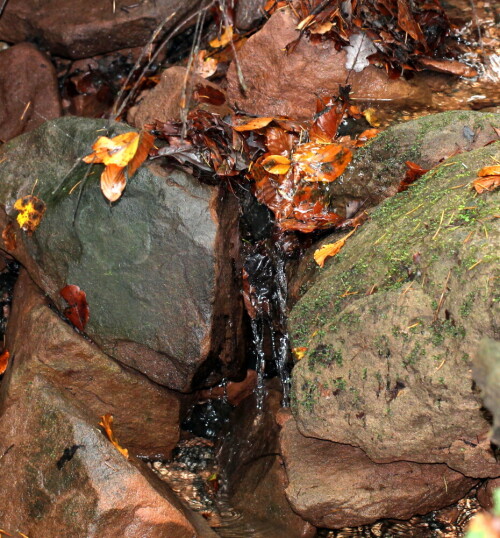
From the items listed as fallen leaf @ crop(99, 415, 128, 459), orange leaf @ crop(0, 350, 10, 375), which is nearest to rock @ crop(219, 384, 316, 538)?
fallen leaf @ crop(99, 415, 128, 459)

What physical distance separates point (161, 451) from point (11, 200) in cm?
181

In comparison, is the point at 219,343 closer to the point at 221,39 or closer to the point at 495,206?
the point at 495,206

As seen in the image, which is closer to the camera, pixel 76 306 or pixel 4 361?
pixel 76 306

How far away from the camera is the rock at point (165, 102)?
4.75m

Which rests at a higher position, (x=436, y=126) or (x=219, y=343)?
(x=436, y=126)

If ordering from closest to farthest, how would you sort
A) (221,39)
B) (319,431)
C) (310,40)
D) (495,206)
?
(495,206) → (319,431) → (310,40) → (221,39)

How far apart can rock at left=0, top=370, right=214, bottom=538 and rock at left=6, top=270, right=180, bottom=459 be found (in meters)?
0.33

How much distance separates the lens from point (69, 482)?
3.25 m

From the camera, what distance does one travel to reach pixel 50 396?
11.4 feet

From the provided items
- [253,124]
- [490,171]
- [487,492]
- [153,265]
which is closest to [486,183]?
[490,171]

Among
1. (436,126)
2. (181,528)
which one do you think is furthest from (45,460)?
(436,126)

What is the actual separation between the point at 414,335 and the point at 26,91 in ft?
14.0

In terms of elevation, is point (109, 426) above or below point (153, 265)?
below

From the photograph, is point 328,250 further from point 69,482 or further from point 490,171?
point 69,482
